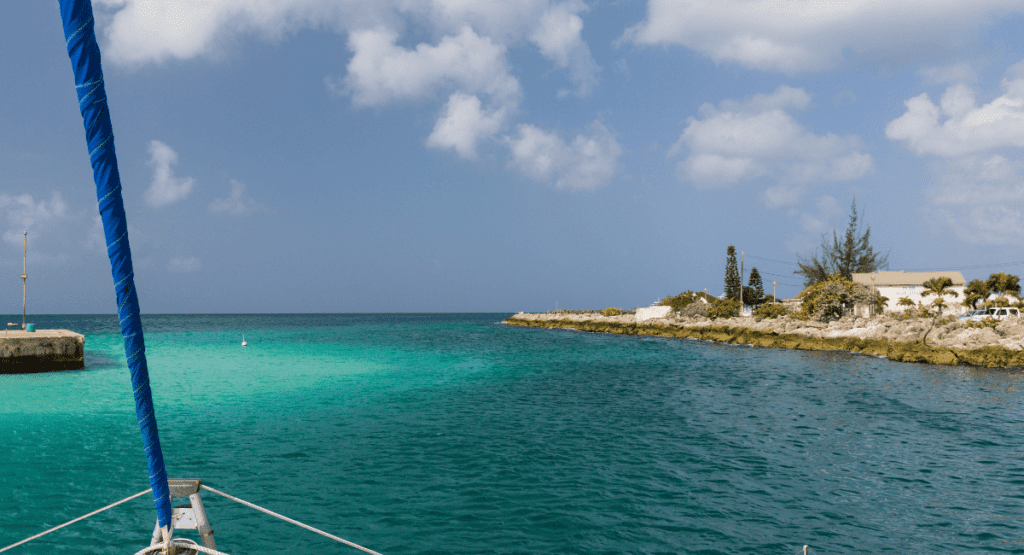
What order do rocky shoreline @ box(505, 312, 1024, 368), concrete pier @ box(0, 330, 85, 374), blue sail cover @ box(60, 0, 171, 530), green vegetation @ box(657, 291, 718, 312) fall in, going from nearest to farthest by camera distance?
blue sail cover @ box(60, 0, 171, 530), concrete pier @ box(0, 330, 85, 374), rocky shoreline @ box(505, 312, 1024, 368), green vegetation @ box(657, 291, 718, 312)

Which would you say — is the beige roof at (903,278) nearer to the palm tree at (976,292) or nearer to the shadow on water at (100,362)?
the palm tree at (976,292)

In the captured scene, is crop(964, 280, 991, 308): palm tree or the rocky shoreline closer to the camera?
the rocky shoreline

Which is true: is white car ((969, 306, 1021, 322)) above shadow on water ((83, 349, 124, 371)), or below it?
above

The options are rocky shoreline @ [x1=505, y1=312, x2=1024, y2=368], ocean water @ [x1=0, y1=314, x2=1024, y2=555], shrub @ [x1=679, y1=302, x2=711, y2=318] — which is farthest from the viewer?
shrub @ [x1=679, y1=302, x2=711, y2=318]

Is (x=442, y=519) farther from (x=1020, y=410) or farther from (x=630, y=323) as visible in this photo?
(x=630, y=323)

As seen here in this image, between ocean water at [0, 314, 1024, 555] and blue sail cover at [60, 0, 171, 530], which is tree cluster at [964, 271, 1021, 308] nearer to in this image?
ocean water at [0, 314, 1024, 555]

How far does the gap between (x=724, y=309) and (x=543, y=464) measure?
7134 cm

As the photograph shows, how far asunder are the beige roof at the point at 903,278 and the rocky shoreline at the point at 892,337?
31.9 metres

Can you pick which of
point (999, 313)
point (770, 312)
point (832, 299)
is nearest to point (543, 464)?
point (832, 299)

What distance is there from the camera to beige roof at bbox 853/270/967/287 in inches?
3184

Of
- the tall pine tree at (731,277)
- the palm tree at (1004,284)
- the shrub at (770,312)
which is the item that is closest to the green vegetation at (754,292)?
the tall pine tree at (731,277)

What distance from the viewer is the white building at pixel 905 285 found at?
73.9 meters

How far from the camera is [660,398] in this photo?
2220 centimetres

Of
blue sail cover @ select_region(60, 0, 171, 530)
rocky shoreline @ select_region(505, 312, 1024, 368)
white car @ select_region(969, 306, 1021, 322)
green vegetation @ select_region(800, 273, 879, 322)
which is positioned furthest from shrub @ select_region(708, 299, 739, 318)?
blue sail cover @ select_region(60, 0, 171, 530)
